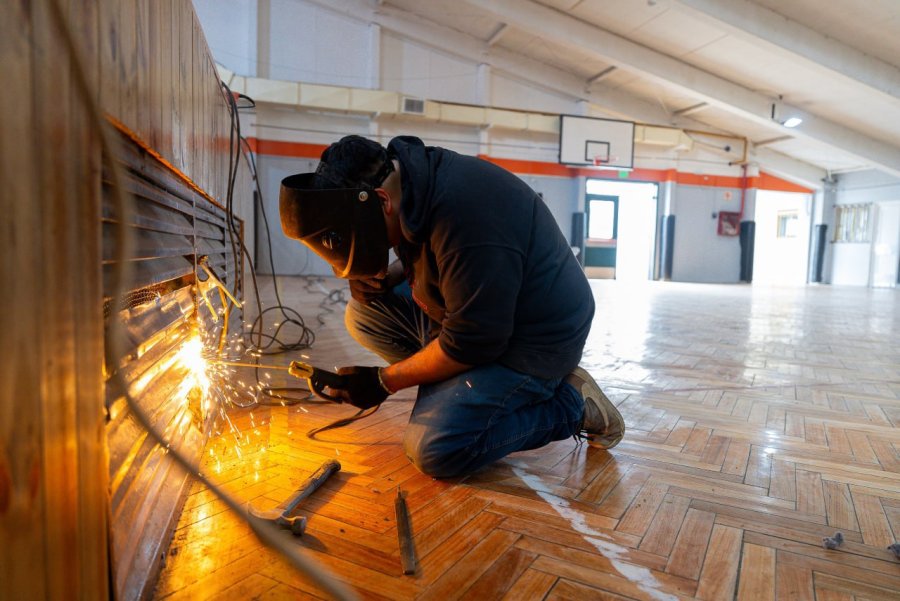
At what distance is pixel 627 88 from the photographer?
1152 cm

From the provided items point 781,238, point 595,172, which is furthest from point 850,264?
point 595,172

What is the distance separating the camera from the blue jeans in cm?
139

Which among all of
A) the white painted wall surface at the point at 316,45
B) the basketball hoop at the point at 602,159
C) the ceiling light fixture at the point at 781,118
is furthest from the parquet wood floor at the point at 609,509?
the basketball hoop at the point at 602,159

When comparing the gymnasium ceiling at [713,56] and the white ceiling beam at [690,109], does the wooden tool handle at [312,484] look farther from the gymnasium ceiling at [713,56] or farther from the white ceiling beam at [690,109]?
the white ceiling beam at [690,109]

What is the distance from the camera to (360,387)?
1.42 metres

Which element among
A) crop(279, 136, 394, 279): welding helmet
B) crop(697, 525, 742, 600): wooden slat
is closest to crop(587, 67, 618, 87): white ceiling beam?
crop(279, 136, 394, 279): welding helmet

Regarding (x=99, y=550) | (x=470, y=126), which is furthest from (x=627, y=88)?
(x=99, y=550)

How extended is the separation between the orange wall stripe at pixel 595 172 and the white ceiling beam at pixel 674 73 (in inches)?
102

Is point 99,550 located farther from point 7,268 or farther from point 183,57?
point 183,57

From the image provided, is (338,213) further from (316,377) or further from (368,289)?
(368,289)

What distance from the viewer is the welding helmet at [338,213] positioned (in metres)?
1.23

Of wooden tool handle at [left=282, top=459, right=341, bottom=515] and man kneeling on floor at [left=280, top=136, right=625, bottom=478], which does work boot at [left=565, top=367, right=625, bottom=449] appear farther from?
wooden tool handle at [left=282, top=459, right=341, bottom=515]

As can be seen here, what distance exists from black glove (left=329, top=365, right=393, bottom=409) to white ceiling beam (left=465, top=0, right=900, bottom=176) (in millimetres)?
8499

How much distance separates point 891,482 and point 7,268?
6.27 ft
